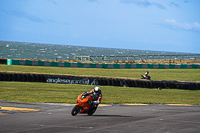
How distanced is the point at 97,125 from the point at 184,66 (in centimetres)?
3972

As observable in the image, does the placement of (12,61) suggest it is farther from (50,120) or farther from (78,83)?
(50,120)

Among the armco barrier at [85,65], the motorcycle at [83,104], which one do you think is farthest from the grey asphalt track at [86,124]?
the armco barrier at [85,65]

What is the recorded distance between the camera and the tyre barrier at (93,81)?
2655 centimetres

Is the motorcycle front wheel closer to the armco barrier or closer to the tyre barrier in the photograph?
the tyre barrier

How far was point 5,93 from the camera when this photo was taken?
19609 millimetres

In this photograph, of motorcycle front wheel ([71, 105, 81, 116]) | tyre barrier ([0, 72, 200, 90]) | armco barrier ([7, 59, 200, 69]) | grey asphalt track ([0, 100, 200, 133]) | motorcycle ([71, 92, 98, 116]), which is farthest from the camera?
armco barrier ([7, 59, 200, 69])

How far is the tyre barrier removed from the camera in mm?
26547

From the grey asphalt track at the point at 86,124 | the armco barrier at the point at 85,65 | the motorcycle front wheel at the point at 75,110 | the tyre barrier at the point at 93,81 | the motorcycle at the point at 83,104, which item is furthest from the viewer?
the armco barrier at the point at 85,65

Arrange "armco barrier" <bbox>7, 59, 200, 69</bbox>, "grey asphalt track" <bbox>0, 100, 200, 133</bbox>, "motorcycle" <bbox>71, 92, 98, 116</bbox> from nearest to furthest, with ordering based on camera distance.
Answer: "grey asphalt track" <bbox>0, 100, 200, 133</bbox>, "motorcycle" <bbox>71, 92, 98, 116</bbox>, "armco barrier" <bbox>7, 59, 200, 69</bbox>

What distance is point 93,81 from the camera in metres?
28.2

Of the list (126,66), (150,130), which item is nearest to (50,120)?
(150,130)

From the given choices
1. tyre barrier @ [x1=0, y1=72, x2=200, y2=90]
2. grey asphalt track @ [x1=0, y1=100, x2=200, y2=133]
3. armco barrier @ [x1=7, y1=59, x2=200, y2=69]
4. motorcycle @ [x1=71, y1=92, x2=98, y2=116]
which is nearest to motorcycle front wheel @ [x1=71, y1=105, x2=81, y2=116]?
motorcycle @ [x1=71, y1=92, x2=98, y2=116]

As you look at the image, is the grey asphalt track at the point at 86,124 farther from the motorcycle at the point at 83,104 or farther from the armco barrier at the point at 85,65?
the armco barrier at the point at 85,65

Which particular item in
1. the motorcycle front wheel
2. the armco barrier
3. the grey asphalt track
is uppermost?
the armco barrier
